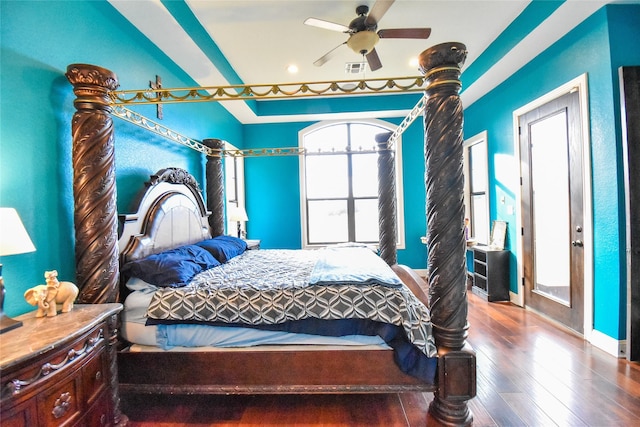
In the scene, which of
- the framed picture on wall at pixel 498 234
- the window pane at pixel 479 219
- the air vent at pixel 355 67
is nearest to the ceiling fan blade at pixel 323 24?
the air vent at pixel 355 67

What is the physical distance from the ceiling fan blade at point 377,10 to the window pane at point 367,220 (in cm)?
358

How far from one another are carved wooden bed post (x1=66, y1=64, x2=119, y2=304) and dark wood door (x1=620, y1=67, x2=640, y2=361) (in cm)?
381

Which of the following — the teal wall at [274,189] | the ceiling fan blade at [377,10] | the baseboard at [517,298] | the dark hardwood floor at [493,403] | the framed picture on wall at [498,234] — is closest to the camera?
the dark hardwood floor at [493,403]

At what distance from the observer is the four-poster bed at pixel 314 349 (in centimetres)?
167

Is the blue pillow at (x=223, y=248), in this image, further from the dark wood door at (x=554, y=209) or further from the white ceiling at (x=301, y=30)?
the dark wood door at (x=554, y=209)

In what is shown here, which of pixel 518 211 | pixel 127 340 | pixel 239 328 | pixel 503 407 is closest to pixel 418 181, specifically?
pixel 518 211

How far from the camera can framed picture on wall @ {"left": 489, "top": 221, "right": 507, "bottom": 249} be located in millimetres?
4064

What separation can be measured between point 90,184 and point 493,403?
2902 millimetres

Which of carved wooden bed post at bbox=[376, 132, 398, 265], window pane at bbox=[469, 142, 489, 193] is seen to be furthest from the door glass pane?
carved wooden bed post at bbox=[376, 132, 398, 265]

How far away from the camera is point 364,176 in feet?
19.1

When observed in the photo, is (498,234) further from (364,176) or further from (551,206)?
(364,176)

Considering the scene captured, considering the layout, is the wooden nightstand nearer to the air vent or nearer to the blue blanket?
the blue blanket

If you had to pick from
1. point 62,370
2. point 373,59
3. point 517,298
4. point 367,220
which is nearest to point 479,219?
point 517,298

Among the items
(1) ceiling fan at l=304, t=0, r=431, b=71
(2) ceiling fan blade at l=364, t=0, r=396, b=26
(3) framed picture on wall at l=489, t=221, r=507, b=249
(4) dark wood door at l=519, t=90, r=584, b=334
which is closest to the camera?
(2) ceiling fan blade at l=364, t=0, r=396, b=26
